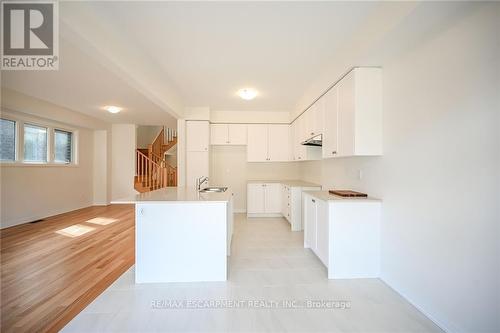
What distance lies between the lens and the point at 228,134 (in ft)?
18.2

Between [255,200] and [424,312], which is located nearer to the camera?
[424,312]

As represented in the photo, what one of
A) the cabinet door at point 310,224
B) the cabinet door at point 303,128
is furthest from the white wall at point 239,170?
the cabinet door at point 310,224

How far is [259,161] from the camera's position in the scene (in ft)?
18.5

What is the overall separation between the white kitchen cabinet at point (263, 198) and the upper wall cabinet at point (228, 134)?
120cm

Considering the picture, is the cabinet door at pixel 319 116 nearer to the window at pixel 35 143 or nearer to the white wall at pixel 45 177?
the white wall at pixel 45 177

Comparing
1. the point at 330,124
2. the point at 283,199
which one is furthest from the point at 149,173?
the point at 330,124

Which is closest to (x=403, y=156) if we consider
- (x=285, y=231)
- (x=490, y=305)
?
(x=490, y=305)

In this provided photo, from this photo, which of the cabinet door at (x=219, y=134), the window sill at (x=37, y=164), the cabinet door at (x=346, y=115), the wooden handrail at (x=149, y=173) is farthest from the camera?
the wooden handrail at (x=149, y=173)

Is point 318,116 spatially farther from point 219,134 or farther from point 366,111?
point 219,134

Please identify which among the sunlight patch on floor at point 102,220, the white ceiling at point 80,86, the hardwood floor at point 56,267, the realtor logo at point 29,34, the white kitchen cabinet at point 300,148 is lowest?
the hardwood floor at point 56,267

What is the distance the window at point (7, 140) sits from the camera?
426 cm

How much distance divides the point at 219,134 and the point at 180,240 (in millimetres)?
3523

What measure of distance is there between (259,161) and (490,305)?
4.56m

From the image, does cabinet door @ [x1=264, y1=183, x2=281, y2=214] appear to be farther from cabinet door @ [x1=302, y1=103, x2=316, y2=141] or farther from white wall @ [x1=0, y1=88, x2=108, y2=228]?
white wall @ [x1=0, y1=88, x2=108, y2=228]
